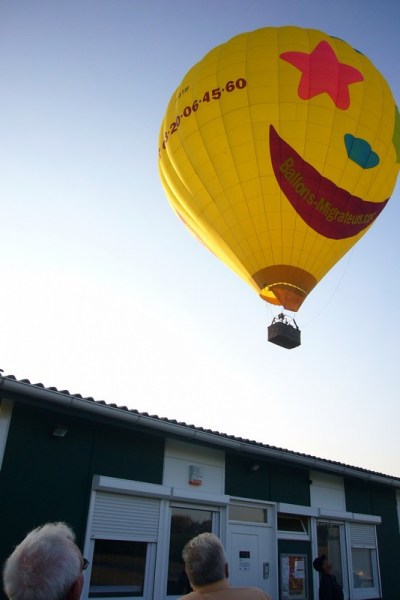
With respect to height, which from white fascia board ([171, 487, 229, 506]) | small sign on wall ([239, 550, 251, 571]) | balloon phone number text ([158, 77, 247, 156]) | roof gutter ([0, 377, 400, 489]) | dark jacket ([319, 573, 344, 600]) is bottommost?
dark jacket ([319, 573, 344, 600])

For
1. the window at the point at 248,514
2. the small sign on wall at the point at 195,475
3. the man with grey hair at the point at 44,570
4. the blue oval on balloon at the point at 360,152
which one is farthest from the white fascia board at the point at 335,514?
the man with grey hair at the point at 44,570

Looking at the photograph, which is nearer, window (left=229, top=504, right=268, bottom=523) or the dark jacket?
the dark jacket

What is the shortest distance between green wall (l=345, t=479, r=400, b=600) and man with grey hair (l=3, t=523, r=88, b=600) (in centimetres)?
1110

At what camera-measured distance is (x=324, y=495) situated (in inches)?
440

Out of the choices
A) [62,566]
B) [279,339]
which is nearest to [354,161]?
[279,339]

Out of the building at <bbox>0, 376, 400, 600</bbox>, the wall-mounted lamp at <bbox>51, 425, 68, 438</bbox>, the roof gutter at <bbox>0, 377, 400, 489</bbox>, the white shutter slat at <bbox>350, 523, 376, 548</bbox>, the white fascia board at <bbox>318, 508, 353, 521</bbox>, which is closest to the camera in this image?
the roof gutter at <bbox>0, 377, 400, 489</bbox>

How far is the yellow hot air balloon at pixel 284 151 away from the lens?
10.0 m

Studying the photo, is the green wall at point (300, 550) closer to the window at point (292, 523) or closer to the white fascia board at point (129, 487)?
the window at point (292, 523)

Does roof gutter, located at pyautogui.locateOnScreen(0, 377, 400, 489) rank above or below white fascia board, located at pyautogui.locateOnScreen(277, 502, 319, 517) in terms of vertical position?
above

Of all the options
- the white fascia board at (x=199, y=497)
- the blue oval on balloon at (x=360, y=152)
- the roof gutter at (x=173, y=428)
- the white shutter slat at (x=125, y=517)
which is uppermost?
the blue oval on balloon at (x=360, y=152)

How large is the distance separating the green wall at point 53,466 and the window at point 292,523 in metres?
3.61

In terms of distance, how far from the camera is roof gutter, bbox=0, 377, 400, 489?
636cm

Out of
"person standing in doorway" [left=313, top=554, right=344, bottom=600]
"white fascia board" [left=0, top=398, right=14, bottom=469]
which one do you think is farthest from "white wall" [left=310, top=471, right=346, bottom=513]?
"white fascia board" [left=0, top=398, right=14, bottom=469]

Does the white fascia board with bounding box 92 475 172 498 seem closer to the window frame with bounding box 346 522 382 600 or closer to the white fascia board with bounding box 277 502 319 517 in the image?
the white fascia board with bounding box 277 502 319 517
